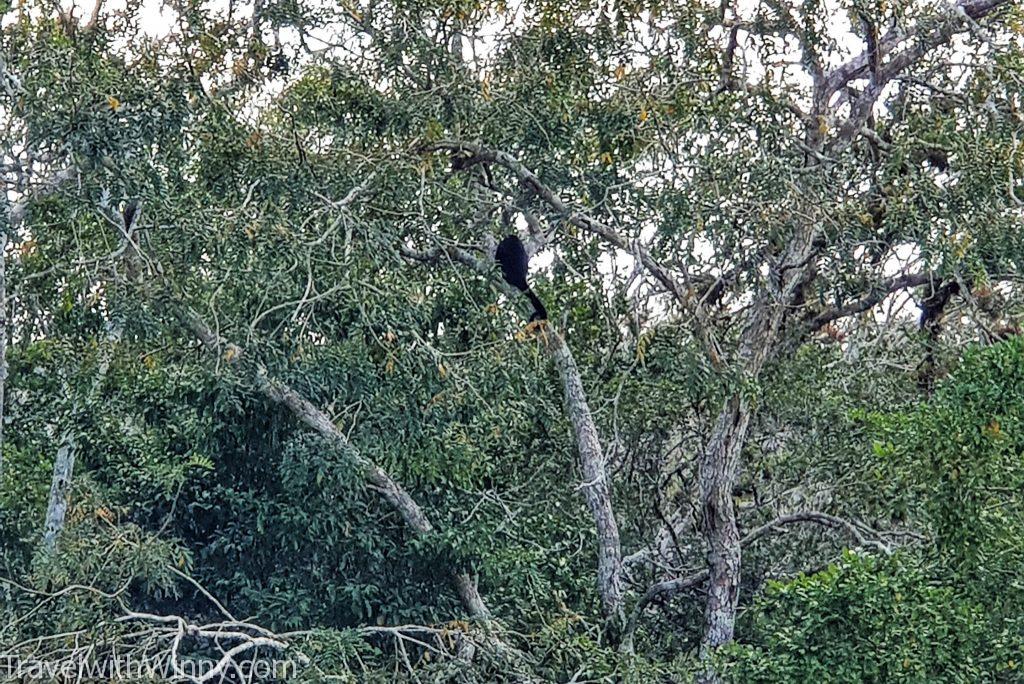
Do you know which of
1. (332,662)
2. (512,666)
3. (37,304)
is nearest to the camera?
(332,662)

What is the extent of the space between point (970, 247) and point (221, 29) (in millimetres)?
4423

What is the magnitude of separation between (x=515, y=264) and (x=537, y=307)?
296 millimetres

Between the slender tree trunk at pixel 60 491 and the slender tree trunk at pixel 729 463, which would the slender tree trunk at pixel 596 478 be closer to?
the slender tree trunk at pixel 729 463

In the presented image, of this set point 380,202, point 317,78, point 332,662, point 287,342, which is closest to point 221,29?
point 317,78

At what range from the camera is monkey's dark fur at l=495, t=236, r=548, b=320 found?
8828 millimetres

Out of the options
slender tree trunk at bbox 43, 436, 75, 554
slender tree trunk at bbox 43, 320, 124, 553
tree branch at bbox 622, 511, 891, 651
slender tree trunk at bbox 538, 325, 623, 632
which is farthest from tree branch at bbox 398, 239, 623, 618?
slender tree trunk at bbox 43, 436, 75, 554

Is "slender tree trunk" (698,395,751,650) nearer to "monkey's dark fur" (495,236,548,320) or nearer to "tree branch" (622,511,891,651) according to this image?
"tree branch" (622,511,891,651)

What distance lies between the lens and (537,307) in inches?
350

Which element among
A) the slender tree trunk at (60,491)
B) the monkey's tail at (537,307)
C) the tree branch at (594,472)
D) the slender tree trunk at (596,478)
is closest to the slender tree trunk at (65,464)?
the slender tree trunk at (60,491)

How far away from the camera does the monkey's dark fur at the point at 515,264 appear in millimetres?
8828

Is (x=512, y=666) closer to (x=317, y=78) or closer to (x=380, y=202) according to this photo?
(x=380, y=202)

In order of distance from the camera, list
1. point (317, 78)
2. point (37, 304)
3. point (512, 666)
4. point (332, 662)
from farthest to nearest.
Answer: point (37, 304)
point (317, 78)
point (512, 666)
point (332, 662)

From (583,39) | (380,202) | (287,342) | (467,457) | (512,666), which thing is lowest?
(512,666)

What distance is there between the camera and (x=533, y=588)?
906 cm
